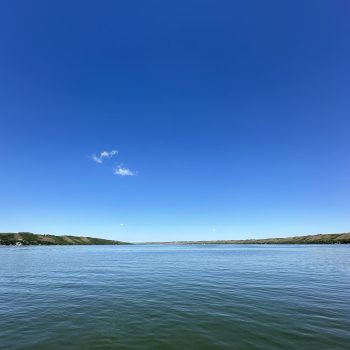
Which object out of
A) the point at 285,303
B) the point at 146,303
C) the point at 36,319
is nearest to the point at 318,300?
the point at 285,303

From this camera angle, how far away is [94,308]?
22.6 metres

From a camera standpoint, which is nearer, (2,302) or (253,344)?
(253,344)

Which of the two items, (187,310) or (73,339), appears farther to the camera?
(187,310)

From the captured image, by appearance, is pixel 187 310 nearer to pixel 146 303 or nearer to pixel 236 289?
pixel 146 303

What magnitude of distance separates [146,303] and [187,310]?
4546 mm

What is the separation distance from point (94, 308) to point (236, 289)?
16495mm

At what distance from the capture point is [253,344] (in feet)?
48.3

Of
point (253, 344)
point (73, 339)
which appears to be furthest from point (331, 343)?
point (73, 339)

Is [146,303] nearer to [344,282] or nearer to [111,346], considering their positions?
[111,346]

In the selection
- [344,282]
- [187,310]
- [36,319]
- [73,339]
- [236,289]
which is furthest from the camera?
[344,282]

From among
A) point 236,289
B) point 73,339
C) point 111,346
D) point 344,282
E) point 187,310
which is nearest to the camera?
point 111,346

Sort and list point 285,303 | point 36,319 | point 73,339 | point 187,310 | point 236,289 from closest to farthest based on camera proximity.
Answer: point 73,339, point 36,319, point 187,310, point 285,303, point 236,289

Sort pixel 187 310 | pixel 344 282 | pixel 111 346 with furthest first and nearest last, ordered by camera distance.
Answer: pixel 344 282 → pixel 187 310 → pixel 111 346

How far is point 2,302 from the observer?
82.8ft
